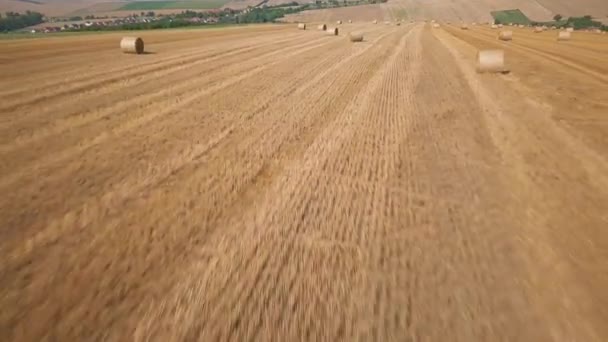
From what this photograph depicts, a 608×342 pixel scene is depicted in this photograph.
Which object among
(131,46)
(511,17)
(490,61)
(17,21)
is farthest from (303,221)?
(17,21)

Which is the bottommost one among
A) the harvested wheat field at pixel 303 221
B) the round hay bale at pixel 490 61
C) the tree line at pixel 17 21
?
the harvested wheat field at pixel 303 221

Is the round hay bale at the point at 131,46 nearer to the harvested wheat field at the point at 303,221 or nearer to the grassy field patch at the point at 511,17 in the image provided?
the harvested wheat field at the point at 303,221

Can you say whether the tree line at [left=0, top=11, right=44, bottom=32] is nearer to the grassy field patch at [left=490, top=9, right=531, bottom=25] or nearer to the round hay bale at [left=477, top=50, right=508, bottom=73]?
the round hay bale at [left=477, top=50, right=508, bottom=73]

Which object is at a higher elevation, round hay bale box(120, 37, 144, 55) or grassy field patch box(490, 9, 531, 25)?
grassy field patch box(490, 9, 531, 25)

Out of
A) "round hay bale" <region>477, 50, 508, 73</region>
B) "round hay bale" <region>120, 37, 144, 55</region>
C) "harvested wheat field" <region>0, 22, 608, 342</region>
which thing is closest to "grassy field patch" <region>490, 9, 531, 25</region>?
"round hay bale" <region>477, 50, 508, 73</region>

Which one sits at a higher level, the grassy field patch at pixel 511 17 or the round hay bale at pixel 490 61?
the grassy field patch at pixel 511 17

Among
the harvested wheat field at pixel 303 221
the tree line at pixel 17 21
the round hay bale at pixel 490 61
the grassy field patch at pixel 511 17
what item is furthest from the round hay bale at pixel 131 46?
the grassy field patch at pixel 511 17

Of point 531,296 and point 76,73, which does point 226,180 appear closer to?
point 531,296

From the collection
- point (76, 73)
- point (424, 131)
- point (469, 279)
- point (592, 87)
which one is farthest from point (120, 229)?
point (592, 87)

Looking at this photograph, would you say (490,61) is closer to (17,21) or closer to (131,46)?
(131,46)

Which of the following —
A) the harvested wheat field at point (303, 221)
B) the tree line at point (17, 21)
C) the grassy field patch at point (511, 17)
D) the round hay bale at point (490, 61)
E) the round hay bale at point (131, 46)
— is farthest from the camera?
the grassy field patch at point (511, 17)
